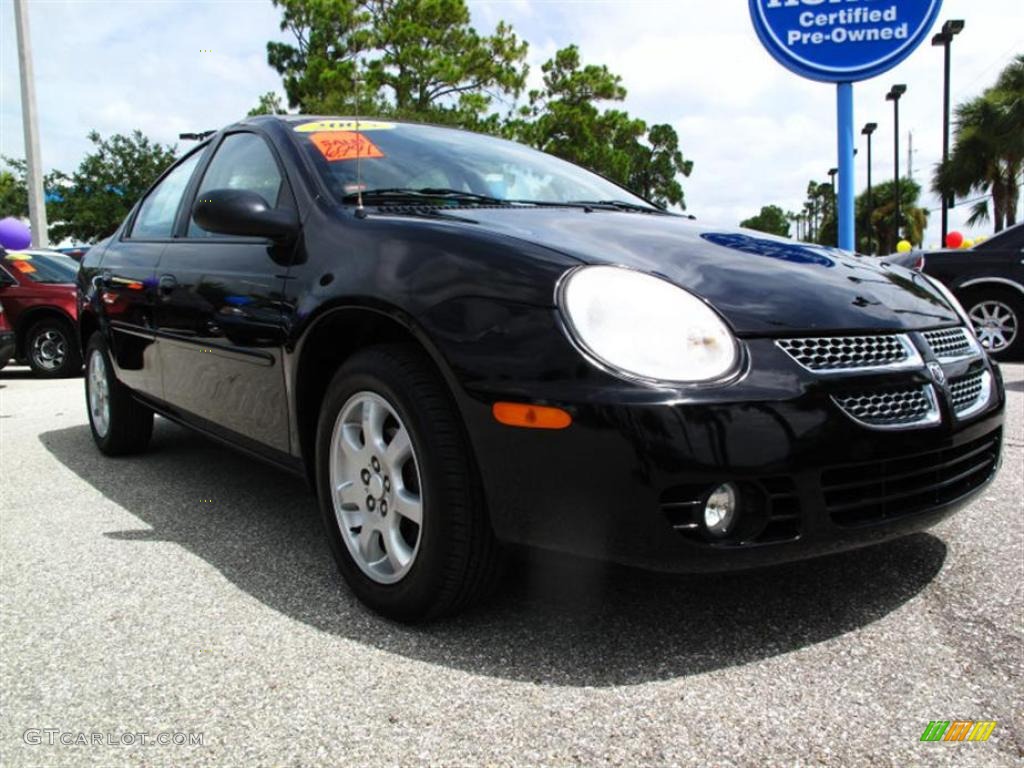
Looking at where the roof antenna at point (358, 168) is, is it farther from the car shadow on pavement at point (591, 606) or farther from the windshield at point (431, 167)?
the car shadow on pavement at point (591, 606)

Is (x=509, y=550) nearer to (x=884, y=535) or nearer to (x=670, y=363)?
(x=670, y=363)

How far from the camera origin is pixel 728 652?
1967 mm

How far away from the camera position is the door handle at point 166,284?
125 inches

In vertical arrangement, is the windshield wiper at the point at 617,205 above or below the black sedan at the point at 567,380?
above

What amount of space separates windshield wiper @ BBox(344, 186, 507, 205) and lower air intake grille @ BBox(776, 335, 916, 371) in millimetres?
1151

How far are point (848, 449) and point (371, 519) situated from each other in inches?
46.4

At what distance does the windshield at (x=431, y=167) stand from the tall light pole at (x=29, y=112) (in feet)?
51.8

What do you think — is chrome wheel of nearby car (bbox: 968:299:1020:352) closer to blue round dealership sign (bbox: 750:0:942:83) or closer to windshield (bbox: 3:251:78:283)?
blue round dealership sign (bbox: 750:0:942:83)

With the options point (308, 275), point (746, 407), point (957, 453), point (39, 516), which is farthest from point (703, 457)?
point (39, 516)

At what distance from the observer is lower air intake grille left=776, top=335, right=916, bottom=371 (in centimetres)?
184

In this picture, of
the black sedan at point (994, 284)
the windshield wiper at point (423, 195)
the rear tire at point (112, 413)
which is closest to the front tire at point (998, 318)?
the black sedan at point (994, 284)

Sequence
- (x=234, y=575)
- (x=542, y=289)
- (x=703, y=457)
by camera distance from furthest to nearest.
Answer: (x=234, y=575) < (x=542, y=289) < (x=703, y=457)

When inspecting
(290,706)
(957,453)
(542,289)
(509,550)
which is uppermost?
(542,289)

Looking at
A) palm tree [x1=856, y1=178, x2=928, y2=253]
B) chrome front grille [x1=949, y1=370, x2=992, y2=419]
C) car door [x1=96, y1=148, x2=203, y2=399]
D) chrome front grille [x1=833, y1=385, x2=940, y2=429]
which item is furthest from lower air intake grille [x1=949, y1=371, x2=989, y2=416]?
palm tree [x1=856, y1=178, x2=928, y2=253]
